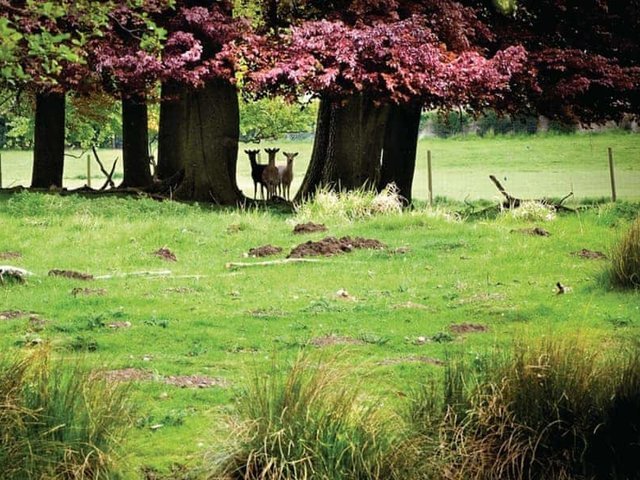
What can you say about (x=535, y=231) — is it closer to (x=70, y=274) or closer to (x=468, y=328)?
(x=468, y=328)

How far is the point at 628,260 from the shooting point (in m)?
11.9

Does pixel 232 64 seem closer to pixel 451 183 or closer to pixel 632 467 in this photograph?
pixel 632 467

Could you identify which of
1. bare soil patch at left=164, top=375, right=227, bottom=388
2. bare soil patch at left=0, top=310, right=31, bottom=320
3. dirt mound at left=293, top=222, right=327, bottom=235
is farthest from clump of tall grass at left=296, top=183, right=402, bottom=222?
bare soil patch at left=164, top=375, right=227, bottom=388

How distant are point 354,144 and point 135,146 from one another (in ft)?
21.9

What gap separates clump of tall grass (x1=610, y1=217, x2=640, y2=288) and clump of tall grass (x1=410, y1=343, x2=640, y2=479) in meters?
5.26

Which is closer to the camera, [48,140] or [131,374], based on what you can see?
[131,374]

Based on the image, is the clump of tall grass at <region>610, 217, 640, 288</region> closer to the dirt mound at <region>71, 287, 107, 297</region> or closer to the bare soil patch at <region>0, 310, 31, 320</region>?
the dirt mound at <region>71, 287, 107, 297</region>

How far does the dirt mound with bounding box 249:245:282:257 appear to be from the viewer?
15.5 meters

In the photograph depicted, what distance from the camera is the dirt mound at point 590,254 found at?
48.9 feet

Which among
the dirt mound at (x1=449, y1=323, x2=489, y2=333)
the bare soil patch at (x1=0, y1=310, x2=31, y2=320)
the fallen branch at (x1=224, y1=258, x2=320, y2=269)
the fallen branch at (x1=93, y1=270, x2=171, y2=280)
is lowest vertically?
the bare soil patch at (x1=0, y1=310, x2=31, y2=320)

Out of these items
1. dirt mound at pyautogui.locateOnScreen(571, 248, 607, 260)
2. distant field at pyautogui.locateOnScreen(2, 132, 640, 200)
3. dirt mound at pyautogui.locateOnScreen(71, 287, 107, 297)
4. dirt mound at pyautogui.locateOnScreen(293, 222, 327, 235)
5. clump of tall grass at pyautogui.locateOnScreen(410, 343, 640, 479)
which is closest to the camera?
clump of tall grass at pyautogui.locateOnScreen(410, 343, 640, 479)

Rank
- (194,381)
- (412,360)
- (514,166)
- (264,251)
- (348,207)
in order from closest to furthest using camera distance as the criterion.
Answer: (194,381)
(412,360)
(264,251)
(348,207)
(514,166)

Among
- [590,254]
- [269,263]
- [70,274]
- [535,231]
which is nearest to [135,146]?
[535,231]

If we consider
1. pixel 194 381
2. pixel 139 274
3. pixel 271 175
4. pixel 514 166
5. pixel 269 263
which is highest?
pixel 514 166
